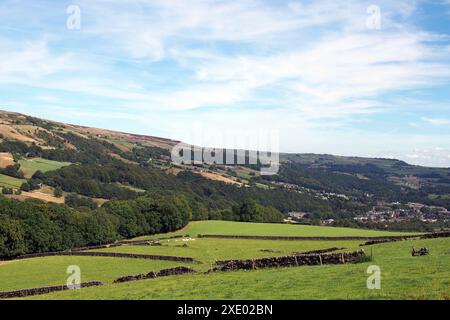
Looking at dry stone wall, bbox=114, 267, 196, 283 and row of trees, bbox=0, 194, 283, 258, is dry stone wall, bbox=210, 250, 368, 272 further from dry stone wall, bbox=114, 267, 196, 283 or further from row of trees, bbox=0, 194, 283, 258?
row of trees, bbox=0, 194, 283, 258

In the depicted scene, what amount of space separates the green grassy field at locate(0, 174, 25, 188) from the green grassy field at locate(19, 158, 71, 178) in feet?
28.7

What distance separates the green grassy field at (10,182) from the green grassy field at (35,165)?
8.75 meters

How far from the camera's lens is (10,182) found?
153625 mm

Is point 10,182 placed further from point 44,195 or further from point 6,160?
point 6,160

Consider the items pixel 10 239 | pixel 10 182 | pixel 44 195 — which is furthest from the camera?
pixel 10 182

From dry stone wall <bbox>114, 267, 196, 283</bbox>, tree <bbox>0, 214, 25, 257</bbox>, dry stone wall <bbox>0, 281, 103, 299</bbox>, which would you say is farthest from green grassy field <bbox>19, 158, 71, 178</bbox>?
dry stone wall <bbox>114, 267, 196, 283</bbox>

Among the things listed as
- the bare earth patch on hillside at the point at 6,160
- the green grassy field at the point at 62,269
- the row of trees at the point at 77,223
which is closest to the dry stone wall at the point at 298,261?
the green grassy field at the point at 62,269

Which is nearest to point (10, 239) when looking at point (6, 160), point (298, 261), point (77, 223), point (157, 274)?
point (77, 223)

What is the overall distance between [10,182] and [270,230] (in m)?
101

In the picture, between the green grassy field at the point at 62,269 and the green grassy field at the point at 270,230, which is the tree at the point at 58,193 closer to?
the green grassy field at the point at 270,230

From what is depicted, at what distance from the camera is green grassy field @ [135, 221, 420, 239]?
272 feet

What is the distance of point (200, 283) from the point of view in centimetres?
2517

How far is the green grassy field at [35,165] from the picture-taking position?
17235 centimetres
